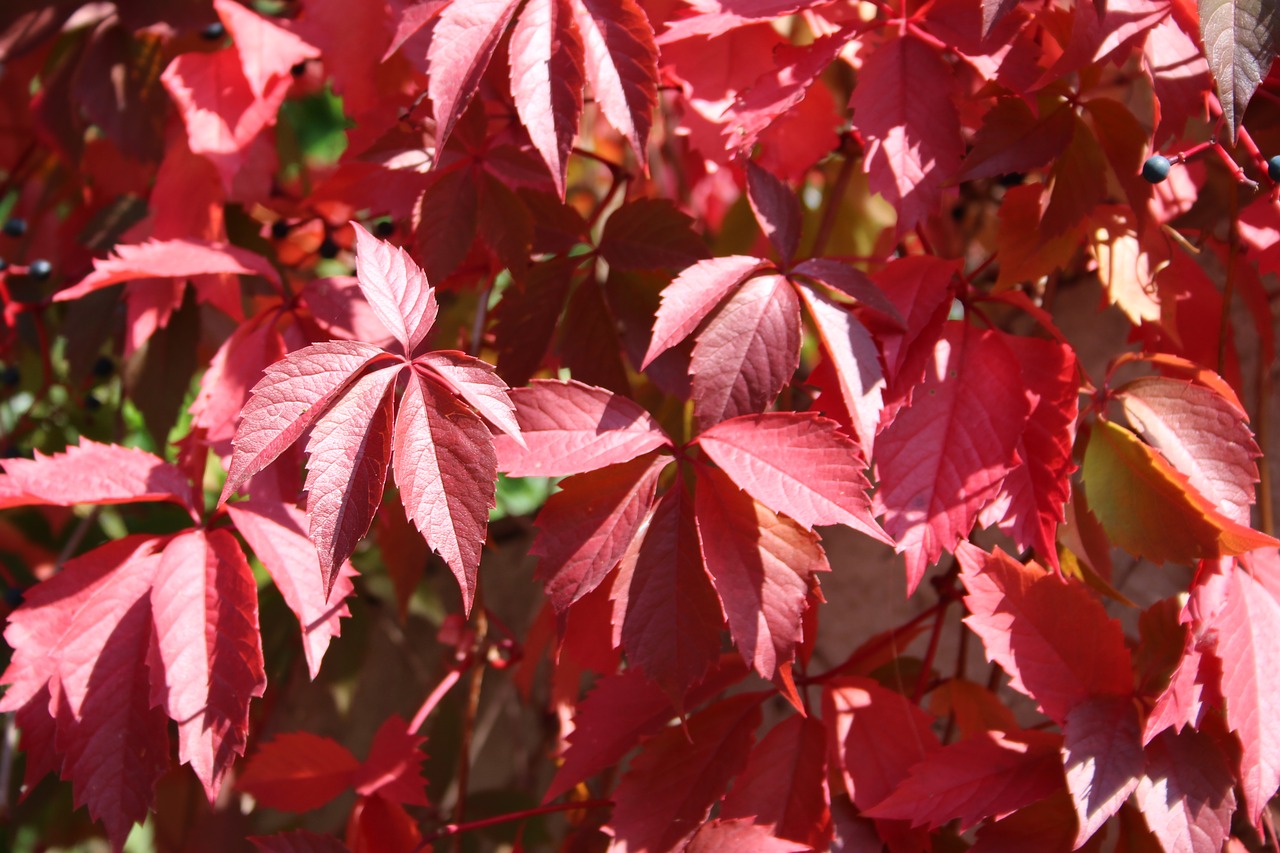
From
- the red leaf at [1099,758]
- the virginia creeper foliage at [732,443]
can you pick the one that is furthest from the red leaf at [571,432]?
the red leaf at [1099,758]

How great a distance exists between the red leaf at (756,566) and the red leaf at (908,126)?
22 centimetres

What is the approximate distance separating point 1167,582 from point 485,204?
0.78m

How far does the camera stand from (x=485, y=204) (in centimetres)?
74

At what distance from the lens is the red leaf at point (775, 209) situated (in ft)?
2.23

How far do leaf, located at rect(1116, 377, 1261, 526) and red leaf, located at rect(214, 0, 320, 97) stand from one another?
2.44ft

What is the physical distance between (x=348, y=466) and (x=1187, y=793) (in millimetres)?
556

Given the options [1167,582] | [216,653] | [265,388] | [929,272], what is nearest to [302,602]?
[216,653]

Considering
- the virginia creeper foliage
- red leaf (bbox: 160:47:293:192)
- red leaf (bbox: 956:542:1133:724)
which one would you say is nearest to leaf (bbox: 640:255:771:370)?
the virginia creeper foliage

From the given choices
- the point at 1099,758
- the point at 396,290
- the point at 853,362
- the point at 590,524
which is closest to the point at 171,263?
the point at 396,290

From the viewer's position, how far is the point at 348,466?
20.6 inches

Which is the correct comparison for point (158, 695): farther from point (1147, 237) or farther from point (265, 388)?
point (1147, 237)

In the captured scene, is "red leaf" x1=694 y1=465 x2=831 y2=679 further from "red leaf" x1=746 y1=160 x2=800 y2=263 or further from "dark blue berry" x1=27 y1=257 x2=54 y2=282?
"dark blue berry" x1=27 y1=257 x2=54 y2=282

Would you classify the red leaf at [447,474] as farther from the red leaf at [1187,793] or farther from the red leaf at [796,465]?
the red leaf at [1187,793]

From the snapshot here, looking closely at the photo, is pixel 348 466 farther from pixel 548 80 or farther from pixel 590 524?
pixel 548 80
